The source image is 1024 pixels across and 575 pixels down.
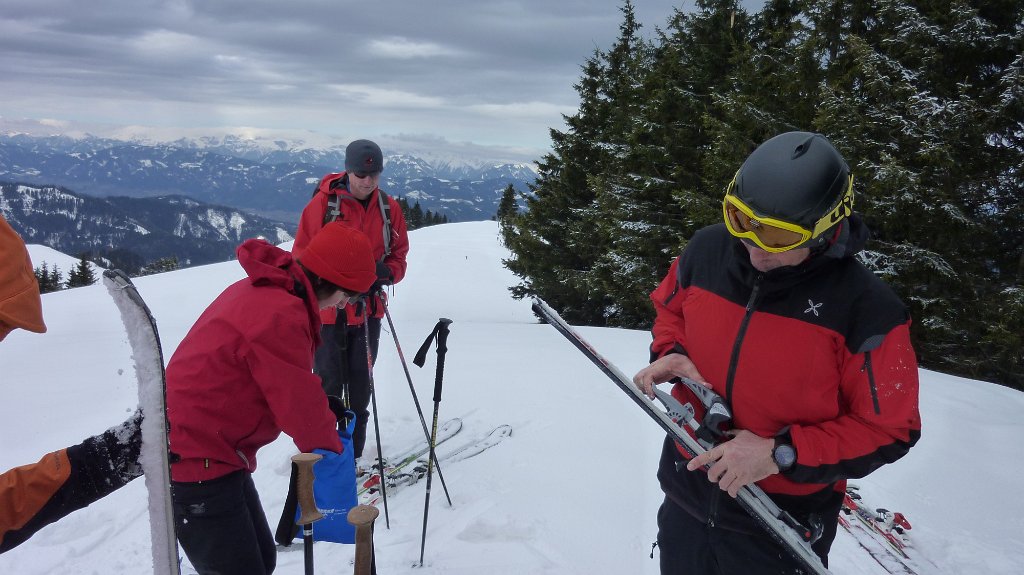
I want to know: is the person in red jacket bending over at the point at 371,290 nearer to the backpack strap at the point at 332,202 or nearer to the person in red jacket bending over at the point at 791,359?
the backpack strap at the point at 332,202

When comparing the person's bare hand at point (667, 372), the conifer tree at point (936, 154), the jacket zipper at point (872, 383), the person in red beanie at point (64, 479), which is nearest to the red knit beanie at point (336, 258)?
the person in red beanie at point (64, 479)

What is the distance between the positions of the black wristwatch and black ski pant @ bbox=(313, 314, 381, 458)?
3.84 meters

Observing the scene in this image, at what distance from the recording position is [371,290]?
498 cm

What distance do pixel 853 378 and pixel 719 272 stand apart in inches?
24.2

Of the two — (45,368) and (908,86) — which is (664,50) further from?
(45,368)

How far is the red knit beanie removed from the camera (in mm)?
2871

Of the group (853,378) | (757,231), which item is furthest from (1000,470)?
(757,231)

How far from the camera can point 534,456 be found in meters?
5.05

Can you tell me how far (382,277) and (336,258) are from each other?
223 cm

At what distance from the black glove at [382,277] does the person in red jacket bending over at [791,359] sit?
3.40m

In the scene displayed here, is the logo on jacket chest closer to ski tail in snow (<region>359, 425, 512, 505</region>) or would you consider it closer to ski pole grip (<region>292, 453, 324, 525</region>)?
ski pole grip (<region>292, 453, 324, 525</region>)

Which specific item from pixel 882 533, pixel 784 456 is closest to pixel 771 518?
pixel 784 456

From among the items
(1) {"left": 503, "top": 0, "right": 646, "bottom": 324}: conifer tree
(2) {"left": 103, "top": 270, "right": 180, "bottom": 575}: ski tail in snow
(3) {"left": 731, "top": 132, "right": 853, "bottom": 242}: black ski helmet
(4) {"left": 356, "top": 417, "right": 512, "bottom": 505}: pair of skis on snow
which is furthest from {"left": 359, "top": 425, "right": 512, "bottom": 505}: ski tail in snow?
(1) {"left": 503, "top": 0, "right": 646, "bottom": 324}: conifer tree

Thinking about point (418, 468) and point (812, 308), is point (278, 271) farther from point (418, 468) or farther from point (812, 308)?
point (418, 468)
